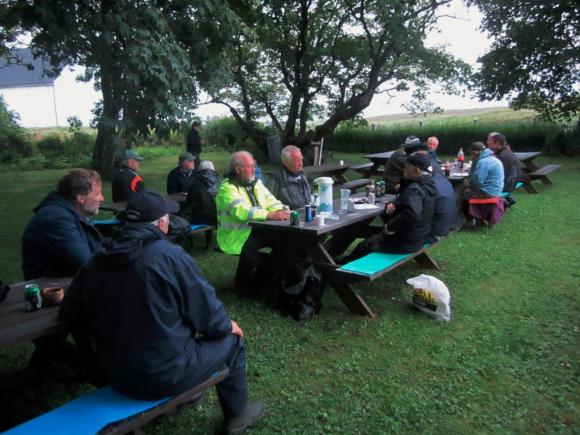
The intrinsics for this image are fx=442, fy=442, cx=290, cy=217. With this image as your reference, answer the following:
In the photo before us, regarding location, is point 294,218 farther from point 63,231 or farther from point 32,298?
point 32,298

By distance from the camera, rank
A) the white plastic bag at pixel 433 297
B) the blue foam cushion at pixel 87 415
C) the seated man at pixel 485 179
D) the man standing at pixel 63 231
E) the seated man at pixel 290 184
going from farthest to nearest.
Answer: the seated man at pixel 485 179, the seated man at pixel 290 184, the white plastic bag at pixel 433 297, the man standing at pixel 63 231, the blue foam cushion at pixel 87 415

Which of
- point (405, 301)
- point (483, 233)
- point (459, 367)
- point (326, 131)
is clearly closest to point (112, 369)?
point (459, 367)

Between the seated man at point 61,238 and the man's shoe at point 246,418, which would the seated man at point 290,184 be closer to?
the seated man at point 61,238

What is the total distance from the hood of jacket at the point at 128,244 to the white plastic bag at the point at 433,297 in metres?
2.70

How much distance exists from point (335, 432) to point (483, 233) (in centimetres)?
503

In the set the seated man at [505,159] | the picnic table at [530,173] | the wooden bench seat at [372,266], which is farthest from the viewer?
the picnic table at [530,173]

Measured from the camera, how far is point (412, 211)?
4230 mm

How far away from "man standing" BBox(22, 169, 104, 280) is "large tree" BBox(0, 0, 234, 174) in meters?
1.06

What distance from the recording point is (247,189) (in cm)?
461

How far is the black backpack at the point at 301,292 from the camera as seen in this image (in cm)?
404

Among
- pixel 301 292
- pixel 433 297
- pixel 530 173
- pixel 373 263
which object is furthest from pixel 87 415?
pixel 530 173

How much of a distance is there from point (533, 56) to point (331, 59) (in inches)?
263

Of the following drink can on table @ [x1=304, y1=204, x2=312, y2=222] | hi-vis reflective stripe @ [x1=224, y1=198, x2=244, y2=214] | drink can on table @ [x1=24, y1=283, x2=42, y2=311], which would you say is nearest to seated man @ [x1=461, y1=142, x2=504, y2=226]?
drink can on table @ [x1=304, y1=204, x2=312, y2=222]

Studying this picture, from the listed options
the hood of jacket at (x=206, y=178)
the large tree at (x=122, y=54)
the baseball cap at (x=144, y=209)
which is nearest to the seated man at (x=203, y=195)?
the hood of jacket at (x=206, y=178)
